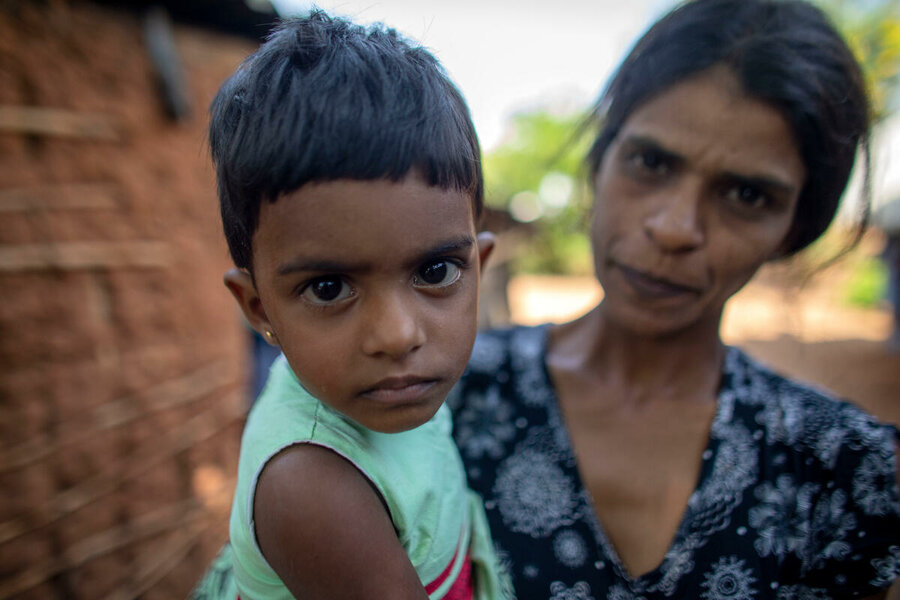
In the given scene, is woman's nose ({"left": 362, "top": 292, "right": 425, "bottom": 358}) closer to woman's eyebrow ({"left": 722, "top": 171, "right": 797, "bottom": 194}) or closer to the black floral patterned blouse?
the black floral patterned blouse

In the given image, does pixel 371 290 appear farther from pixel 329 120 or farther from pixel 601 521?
pixel 601 521

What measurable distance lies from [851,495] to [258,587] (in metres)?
1.21

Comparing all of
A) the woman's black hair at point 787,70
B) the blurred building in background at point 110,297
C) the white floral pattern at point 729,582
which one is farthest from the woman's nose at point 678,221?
the blurred building in background at point 110,297

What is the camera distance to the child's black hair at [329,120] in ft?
2.42

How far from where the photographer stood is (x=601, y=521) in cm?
123

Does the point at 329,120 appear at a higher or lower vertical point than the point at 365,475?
higher

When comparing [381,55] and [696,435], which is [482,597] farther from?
[381,55]

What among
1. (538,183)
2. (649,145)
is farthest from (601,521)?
(538,183)

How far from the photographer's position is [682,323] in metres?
1.34

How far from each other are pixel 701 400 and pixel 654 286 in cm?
37

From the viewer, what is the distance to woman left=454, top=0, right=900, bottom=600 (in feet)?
3.73

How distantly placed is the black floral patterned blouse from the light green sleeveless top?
0.59ft

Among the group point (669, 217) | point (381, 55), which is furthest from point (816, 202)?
point (381, 55)

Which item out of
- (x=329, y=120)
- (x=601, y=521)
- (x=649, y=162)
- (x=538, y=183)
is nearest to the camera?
(x=329, y=120)
